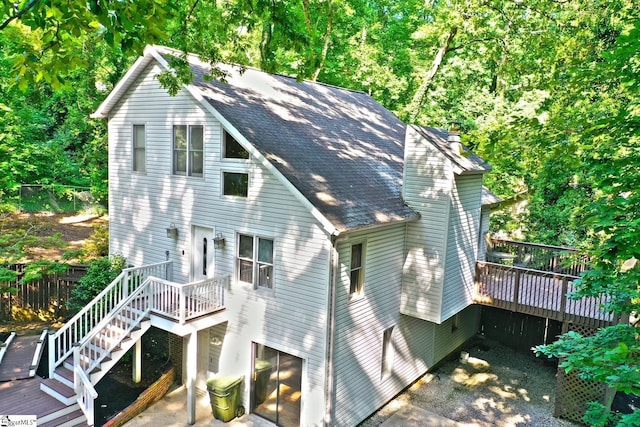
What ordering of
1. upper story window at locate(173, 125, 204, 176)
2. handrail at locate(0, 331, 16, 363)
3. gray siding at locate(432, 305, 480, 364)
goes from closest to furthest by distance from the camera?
upper story window at locate(173, 125, 204, 176) → handrail at locate(0, 331, 16, 363) → gray siding at locate(432, 305, 480, 364)

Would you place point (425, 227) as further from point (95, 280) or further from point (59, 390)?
point (59, 390)

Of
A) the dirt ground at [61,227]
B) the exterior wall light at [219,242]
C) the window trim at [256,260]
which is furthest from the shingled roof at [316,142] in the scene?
the dirt ground at [61,227]

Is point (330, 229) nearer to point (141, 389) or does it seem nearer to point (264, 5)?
point (264, 5)

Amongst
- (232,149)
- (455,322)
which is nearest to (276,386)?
(232,149)

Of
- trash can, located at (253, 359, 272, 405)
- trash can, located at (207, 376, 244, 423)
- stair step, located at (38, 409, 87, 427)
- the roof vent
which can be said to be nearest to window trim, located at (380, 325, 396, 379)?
trash can, located at (253, 359, 272, 405)

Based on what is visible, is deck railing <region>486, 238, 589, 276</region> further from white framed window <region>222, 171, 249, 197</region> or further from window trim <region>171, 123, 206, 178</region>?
window trim <region>171, 123, 206, 178</region>

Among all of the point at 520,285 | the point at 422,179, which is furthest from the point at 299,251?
the point at 520,285
